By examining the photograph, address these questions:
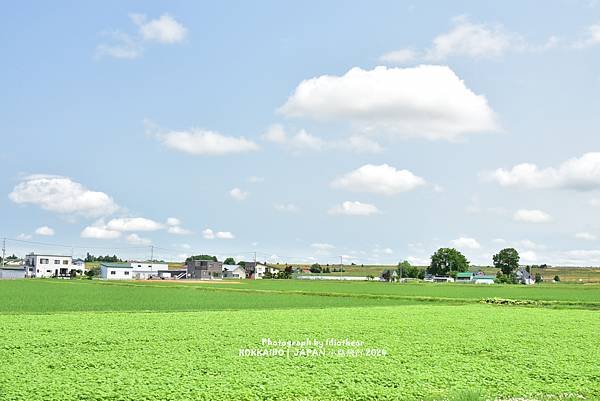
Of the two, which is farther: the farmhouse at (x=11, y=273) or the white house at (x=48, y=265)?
the white house at (x=48, y=265)

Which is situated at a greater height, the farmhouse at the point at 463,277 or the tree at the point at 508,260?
the tree at the point at 508,260

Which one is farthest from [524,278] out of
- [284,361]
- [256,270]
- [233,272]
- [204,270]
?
[284,361]

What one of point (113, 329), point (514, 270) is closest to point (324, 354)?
point (113, 329)

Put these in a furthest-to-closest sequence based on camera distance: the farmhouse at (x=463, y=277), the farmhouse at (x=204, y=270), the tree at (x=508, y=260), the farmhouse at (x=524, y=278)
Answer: the tree at (x=508, y=260) → the farmhouse at (x=463, y=277) → the farmhouse at (x=524, y=278) → the farmhouse at (x=204, y=270)

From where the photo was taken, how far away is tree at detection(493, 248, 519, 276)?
162375mm

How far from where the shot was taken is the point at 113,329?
20.4m

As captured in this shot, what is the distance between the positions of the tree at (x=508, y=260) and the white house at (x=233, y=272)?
70.8 metres

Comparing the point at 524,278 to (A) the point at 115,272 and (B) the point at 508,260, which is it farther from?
(A) the point at 115,272

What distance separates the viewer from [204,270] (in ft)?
441

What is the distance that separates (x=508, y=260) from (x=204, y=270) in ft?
278

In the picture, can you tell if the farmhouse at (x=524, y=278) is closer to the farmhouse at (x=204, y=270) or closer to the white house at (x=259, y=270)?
the white house at (x=259, y=270)

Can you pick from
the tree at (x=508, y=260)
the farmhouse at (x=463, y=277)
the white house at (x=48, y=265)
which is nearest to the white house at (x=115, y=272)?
the white house at (x=48, y=265)

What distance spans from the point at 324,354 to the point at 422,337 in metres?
5.16

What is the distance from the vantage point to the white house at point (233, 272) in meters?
145
